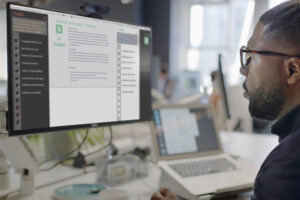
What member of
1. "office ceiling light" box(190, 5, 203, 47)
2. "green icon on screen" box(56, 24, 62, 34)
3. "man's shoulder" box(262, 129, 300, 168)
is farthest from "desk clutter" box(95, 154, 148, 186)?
"office ceiling light" box(190, 5, 203, 47)

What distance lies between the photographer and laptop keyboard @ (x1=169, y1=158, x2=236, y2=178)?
1025 millimetres

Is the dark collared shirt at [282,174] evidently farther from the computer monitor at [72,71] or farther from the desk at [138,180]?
the computer monitor at [72,71]

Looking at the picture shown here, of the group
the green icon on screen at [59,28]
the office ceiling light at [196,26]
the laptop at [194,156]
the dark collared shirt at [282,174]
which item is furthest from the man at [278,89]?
the office ceiling light at [196,26]

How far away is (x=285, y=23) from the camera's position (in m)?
0.70

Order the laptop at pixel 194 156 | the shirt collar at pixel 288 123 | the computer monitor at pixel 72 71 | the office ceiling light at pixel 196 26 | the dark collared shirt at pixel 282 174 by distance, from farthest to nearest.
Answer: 1. the office ceiling light at pixel 196 26
2. the laptop at pixel 194 156
3. the computer monitor at pixel 72 71
4. the shirt collar at pixel 288 123
5. the dark collared shirt at pixel 282 174

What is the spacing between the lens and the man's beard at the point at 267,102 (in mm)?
731

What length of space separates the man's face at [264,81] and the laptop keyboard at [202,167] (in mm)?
307

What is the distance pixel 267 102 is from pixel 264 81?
0.18 ft

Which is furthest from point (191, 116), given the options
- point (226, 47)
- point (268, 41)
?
point (226, 47)

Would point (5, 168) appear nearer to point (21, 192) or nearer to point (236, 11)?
point (21, 192)

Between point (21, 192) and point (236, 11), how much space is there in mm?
5352

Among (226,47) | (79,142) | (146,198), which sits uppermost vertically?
(226,47)

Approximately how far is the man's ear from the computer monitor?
1.74ft

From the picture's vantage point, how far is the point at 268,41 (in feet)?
2.43
